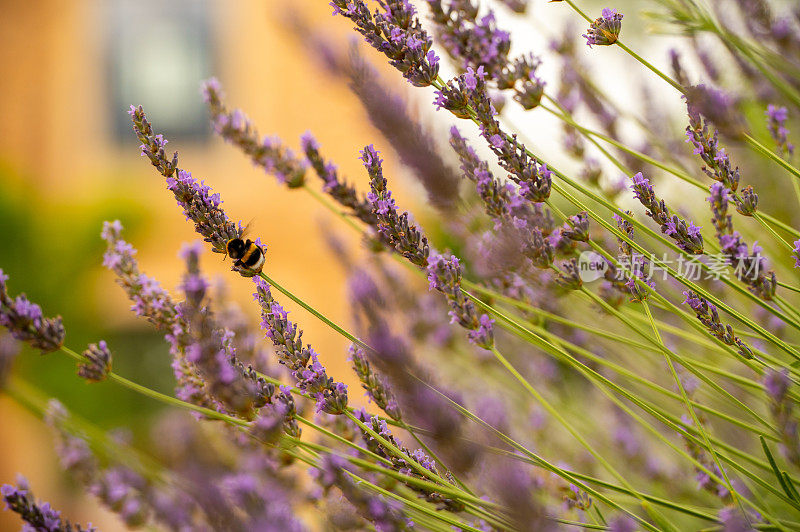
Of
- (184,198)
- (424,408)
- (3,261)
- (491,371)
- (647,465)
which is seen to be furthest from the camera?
(3,261)

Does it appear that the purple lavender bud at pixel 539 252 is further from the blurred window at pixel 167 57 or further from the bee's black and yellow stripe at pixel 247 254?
the blurred window at pixel 167 57

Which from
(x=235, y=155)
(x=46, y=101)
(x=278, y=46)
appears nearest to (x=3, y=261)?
(x=46, y=101)

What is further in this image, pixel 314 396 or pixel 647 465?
pixel 647 465

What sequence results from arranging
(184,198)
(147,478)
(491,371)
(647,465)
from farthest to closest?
(491,371), (647,465), (147,478), (184,198)

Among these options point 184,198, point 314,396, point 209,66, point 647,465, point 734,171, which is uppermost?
point 209,66

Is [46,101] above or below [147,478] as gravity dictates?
above

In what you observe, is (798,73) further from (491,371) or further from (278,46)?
(278,46)

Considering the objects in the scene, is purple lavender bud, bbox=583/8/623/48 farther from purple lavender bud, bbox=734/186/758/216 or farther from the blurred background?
the blurred background
